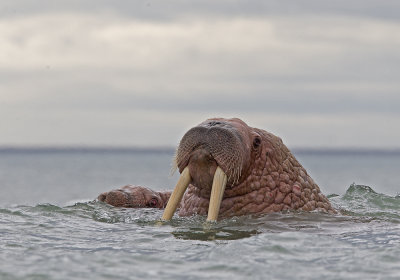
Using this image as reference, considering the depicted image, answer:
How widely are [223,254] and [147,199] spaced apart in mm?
5337

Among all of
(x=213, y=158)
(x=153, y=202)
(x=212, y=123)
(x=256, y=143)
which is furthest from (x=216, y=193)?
(x=153, y=202)

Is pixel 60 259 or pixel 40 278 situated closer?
Answer: pixel 40 278

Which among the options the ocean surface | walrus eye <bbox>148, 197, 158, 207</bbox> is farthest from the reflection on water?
walrus eye <bbox>148, 197, 158, 207</bbox>

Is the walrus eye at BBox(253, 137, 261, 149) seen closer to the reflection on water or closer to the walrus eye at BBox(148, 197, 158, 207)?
the reflection on water

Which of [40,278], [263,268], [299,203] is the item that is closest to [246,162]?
[299,203]

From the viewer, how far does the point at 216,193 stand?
31.8ft

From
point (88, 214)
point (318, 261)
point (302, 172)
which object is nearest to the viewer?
point (318, 261)

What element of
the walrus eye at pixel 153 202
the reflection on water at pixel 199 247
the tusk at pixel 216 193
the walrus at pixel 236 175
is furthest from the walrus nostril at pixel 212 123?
the walrus eye at pixel 153 202

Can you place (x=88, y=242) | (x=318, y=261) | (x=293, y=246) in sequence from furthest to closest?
(x=88, y=242), (x=293, y=246), (x=318, y=261)

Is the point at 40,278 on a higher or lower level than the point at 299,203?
lower

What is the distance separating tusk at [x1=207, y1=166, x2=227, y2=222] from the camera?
957 centimetres

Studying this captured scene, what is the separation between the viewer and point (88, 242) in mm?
9297

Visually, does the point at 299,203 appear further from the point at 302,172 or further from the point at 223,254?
the point at 223,254

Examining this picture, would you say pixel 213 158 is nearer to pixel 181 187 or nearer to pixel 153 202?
pixel 181 187
